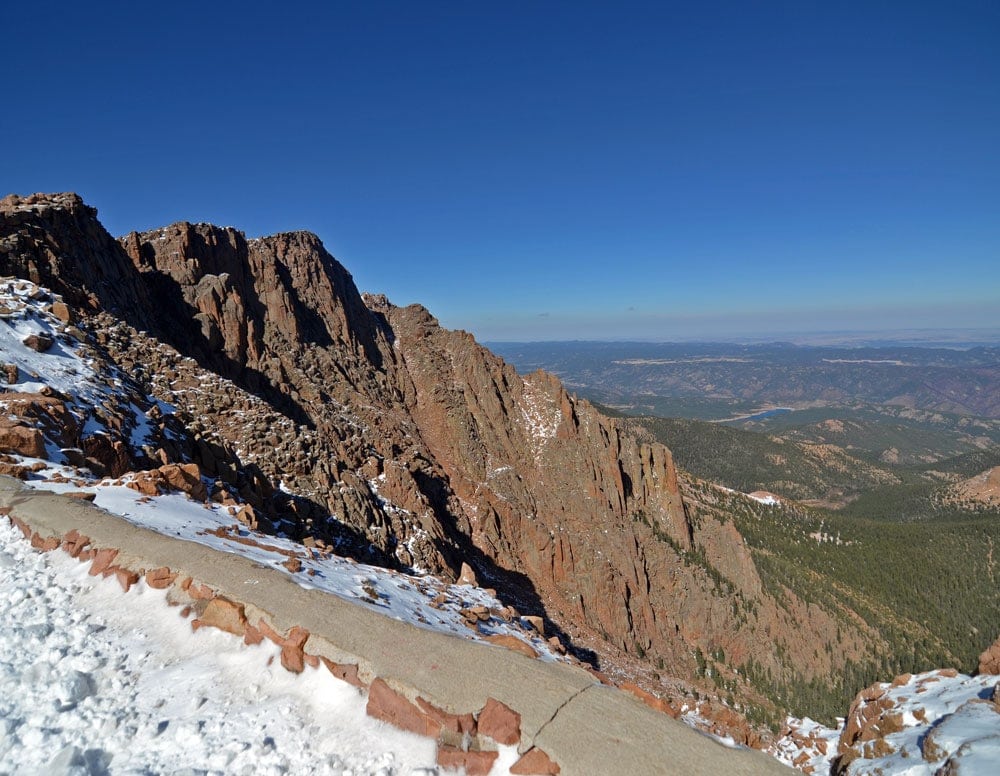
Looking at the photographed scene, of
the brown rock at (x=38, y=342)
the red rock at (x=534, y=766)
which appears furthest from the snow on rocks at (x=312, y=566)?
the brown rock at (x=38, y=342)

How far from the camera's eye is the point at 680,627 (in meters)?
54.0

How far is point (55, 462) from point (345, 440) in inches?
1098

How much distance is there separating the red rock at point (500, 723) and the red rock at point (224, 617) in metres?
5.01

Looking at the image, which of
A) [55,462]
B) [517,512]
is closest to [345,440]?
[517,512]

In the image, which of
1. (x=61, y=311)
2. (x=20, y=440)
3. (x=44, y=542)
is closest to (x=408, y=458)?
(x=61, y=311)

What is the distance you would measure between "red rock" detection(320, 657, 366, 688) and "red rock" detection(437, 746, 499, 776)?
6.32 ft

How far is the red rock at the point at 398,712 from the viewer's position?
7473 millimetres

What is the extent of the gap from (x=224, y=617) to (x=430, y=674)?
433cm

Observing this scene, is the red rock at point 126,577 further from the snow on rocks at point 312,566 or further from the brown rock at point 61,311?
the brown rock at point 61,311

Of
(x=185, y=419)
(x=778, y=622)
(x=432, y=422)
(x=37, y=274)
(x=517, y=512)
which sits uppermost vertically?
(x=37, y=274)

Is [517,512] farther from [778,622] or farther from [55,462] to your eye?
[55,462]

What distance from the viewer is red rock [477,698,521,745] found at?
734 cm

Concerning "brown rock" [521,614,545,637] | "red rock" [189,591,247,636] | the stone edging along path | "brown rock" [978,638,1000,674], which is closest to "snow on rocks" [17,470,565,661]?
"brown rock" [521,614,545,637]

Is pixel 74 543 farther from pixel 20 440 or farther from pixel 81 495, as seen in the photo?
pixel 20 440
